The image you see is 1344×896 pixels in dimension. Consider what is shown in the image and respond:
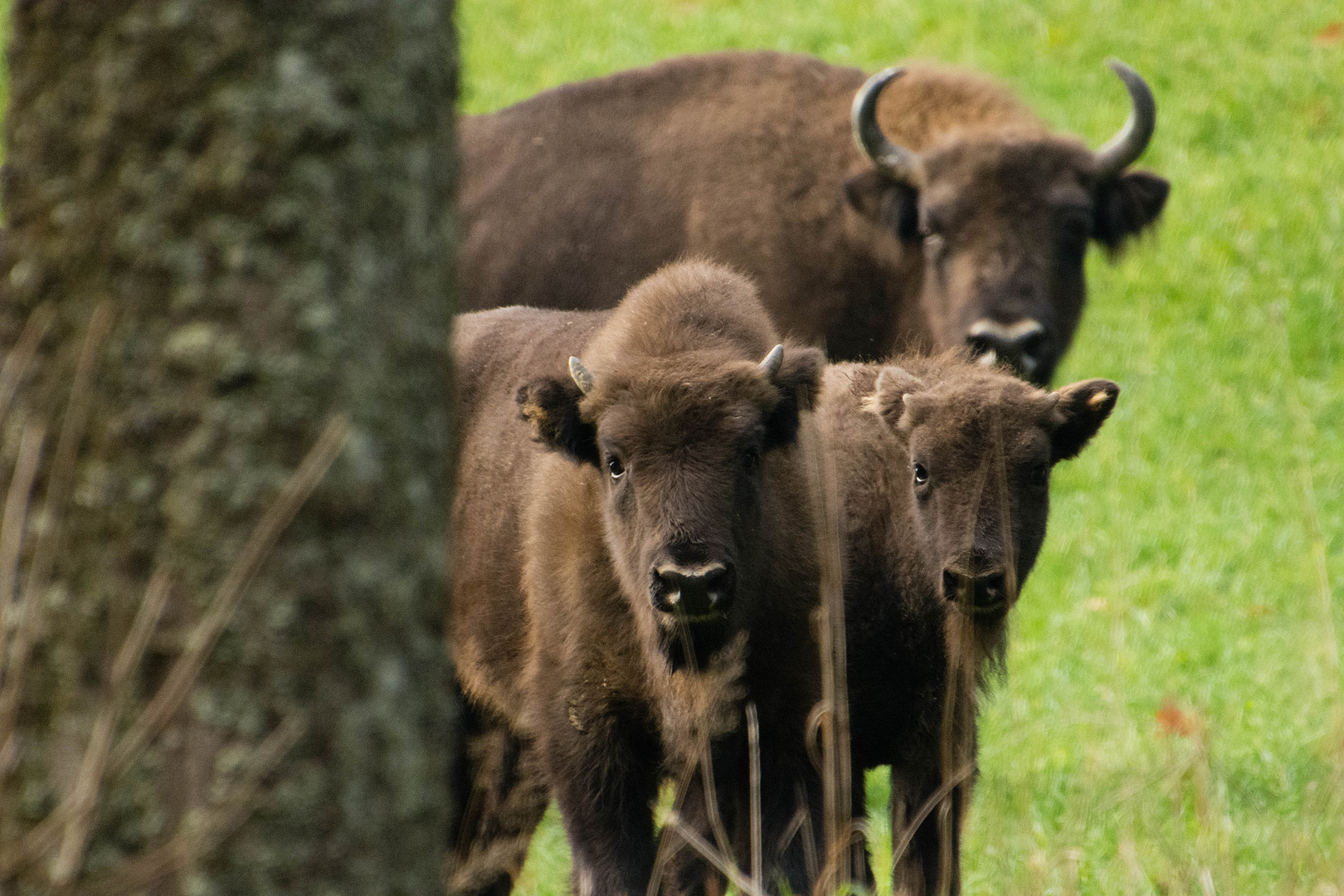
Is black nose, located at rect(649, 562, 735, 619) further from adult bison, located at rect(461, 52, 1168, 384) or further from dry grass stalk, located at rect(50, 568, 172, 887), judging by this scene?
adult bison, located at rect(461, 52, 1168, 384)

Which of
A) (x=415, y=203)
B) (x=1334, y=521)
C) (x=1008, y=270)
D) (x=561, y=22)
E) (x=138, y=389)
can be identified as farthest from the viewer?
(x=561, y=22)

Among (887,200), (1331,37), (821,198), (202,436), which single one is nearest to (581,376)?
(202,436)

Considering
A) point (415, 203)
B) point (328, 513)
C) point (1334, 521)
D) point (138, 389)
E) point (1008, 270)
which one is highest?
point (415, 203)

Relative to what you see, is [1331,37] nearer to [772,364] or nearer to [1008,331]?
[1008,331]

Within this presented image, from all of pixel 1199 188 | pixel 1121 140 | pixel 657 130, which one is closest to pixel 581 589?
pixel 657 130

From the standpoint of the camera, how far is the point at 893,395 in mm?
5902

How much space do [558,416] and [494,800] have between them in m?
1.95

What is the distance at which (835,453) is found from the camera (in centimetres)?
605

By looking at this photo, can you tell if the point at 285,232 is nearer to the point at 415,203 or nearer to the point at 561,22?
the point at 415,203

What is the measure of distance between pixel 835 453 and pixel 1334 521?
6.76 metres

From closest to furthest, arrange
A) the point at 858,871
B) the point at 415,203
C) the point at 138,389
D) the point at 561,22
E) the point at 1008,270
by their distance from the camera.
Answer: the point at 138,389 < the point at 415,203 < the point at 858,871 < the point at 1008,270 < the point at 561,22

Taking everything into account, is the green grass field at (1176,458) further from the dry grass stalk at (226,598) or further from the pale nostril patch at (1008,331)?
the dry grass stalk at (226,598)

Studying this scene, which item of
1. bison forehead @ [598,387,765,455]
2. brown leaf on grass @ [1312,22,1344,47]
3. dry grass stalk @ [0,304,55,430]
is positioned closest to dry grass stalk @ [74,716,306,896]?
dry grass stalk @ [0,304,55,430]

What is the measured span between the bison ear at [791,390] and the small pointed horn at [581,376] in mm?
620
